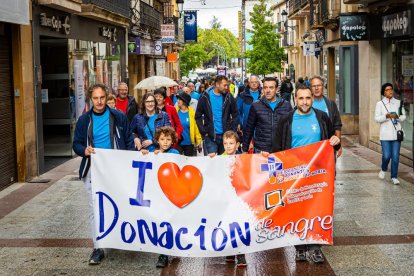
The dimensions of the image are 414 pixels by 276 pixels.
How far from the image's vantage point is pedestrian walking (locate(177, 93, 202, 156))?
11.9 m

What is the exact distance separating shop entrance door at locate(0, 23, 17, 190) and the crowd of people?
230cm

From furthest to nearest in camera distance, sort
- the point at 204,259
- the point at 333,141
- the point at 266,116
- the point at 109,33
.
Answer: the point at 109,33 → the point at 266,116 → the point at 204,259 → the point at 333,141

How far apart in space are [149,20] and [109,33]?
10.2m

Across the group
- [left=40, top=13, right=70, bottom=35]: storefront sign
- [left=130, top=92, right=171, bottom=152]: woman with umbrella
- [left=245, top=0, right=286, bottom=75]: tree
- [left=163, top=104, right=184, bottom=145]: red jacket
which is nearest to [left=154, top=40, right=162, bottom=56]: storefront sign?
[left=40, top=13, right=70, bottom=35]: storefront sign

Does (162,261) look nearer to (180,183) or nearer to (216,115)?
(180,183)

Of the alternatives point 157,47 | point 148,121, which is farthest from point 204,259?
point 157,47

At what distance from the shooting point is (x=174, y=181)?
747cm

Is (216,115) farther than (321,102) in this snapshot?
Yes

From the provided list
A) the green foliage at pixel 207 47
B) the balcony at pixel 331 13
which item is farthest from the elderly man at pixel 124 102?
the green foliage at pixel 207 47

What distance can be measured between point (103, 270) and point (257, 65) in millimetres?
48911

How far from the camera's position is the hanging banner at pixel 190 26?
54969mm

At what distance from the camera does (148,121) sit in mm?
10094

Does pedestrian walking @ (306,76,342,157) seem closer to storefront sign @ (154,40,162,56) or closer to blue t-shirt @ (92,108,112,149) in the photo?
blue t-shirt @ (92,108,112,149)

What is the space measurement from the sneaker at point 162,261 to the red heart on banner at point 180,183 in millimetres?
645
